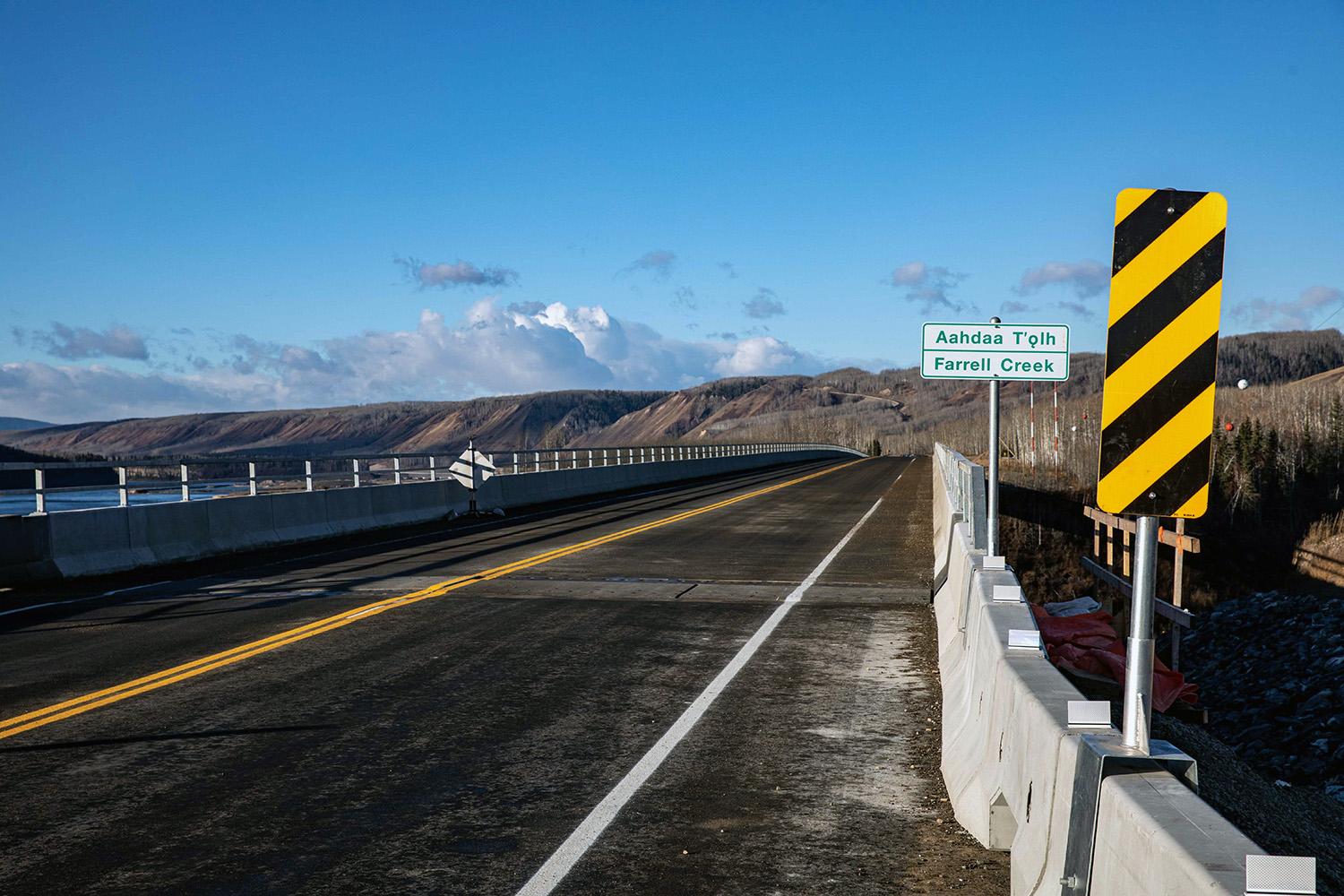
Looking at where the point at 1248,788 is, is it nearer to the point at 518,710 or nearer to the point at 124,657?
the point at 518,710

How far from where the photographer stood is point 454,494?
1130 inches

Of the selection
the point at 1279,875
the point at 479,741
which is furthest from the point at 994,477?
the point at 1279,875

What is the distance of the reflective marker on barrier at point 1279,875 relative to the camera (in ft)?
8.09

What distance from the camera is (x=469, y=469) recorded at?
95.5 feet

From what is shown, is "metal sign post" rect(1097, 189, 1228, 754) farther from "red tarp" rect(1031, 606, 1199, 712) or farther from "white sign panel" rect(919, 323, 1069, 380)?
"white sign panel" rect(919, 323, 1069, 380)

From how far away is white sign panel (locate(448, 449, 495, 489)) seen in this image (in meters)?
29.0

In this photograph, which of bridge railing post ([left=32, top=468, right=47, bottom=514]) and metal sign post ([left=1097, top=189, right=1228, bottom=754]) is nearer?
metal sign post ([left=1097, top=189, right=1228, bottom=754])

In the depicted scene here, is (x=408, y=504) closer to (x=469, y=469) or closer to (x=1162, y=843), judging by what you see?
(x=469, y=469)

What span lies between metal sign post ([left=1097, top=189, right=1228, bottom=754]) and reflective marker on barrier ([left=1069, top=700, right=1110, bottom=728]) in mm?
440

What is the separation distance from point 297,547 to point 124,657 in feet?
34.5

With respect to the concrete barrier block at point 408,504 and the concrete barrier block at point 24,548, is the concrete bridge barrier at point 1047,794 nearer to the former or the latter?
the concrete barrier block at point 24,548

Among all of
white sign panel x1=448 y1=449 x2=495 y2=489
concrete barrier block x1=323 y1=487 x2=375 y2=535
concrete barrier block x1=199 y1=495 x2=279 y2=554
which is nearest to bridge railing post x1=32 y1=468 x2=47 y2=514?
concrete barrier block x1=199 y1=495 x2=279 y2=554

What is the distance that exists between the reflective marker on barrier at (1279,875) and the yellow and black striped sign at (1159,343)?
2.05m

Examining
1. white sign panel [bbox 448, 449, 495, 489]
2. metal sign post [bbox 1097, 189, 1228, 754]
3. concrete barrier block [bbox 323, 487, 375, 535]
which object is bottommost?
concrete barrier block [bbox 323, 487, 375, 535]
